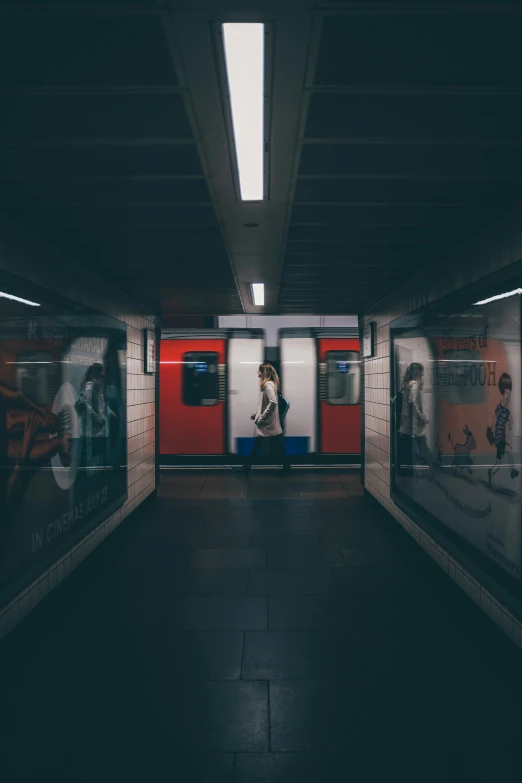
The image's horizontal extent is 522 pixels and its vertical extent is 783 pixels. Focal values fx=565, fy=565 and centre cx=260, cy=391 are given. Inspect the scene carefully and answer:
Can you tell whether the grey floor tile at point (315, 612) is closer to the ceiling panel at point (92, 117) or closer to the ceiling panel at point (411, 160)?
the ceiling panel at point (411, 160)

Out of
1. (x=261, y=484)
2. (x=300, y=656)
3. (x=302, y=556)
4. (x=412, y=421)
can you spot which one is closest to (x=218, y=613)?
(x=300, y=656)

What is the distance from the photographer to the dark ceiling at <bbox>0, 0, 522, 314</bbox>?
5.56 ft

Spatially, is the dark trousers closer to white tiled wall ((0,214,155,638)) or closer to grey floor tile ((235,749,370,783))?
white tiled wall ((0,214,155,638))

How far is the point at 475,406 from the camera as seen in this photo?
3.72m

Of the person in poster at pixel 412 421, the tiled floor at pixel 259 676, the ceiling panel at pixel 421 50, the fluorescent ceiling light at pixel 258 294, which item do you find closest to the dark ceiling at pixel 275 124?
the ceiling panel at pixel 421 50

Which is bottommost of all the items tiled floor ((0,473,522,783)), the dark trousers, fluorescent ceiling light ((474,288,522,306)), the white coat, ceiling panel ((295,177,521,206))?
tiled floor ((0,473,522,783))

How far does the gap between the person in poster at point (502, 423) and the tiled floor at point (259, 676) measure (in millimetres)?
1031

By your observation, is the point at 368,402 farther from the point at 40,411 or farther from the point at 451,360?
the point at 40,411

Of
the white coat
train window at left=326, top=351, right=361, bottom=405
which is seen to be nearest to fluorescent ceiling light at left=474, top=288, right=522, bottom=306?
the white coat

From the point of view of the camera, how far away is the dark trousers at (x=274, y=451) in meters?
8.89

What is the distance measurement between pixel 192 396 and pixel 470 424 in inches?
261

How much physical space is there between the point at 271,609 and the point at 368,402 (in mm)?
4267

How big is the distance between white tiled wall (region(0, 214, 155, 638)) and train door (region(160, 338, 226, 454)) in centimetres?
202

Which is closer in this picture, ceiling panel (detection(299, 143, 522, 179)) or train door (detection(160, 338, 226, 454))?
ceiling panel (detection(299, 143, 522, 179))
